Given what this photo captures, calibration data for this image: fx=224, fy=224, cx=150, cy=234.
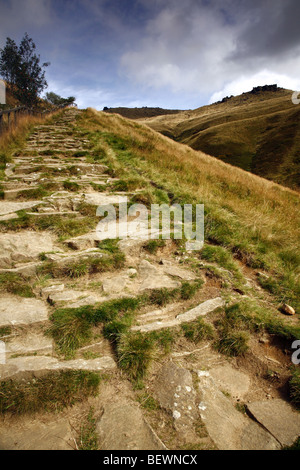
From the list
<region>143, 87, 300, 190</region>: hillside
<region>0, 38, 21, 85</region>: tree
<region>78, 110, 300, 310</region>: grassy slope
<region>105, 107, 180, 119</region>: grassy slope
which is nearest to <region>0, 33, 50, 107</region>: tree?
<region>0, 38, 21, 85</region>: tree

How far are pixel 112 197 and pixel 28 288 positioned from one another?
391 centimetres

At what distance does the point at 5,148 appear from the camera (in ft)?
33.3

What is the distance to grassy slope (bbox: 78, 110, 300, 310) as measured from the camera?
4.86 metres

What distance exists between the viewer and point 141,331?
3.11 meters

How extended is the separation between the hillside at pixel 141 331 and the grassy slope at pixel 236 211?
2.2 inches

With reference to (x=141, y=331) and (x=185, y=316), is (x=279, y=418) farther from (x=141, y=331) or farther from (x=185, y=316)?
(x=141, y=331)

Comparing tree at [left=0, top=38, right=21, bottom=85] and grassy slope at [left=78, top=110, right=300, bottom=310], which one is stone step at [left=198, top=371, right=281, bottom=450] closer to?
grassy slope at [left=78, top=110, right=300, bottom=310]

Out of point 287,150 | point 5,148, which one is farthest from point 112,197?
point 287,150

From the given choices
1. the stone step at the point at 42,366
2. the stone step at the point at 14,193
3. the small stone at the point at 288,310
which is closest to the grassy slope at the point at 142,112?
the stone step at the point at 14,193

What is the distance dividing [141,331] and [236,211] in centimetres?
503

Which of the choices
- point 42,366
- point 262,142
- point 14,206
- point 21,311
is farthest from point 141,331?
point 262,142

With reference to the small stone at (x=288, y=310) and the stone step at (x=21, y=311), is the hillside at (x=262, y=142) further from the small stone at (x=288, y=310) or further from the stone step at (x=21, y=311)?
the stone step at (x=21, y=311)

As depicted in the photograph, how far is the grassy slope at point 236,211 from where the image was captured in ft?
15.9

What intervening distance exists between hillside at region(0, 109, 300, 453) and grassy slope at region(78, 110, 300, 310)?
0.05 m
